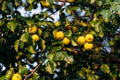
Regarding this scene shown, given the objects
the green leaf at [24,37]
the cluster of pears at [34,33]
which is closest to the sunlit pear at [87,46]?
the cluster of pears at [34,33]

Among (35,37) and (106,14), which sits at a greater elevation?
(106,14)

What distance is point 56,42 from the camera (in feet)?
9.79

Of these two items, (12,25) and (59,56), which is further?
(12,25)

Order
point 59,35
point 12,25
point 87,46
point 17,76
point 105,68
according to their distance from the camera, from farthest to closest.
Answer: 1. point 105,68
2. point 87,46
3. point 59,35
4. point 12,25
5. point 17,76

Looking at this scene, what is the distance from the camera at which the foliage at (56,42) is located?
2904 millimetres

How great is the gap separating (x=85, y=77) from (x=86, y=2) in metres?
0.79

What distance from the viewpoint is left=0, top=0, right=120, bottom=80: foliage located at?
2.90m

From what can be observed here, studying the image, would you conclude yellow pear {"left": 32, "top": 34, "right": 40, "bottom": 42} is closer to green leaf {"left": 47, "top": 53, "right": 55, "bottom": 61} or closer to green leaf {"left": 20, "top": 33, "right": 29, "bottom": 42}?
green leaf {"left": 20, "top": 33, "right": 29, "bottom": 42}

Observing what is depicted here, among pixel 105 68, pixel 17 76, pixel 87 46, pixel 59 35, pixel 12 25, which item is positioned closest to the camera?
pixel 17 76

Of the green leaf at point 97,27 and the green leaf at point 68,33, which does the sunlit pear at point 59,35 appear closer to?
the green leaf at point 68,33

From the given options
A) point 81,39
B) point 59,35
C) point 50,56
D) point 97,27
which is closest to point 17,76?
point 50,56

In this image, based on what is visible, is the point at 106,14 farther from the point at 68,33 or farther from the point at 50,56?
the point at 50,56

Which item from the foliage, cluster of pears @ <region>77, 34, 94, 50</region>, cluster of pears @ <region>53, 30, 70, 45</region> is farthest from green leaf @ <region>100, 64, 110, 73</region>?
cluster of pears @ <region>53, 30, 70, 45</region>

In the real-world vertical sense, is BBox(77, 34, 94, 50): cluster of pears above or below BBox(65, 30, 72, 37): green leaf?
below
